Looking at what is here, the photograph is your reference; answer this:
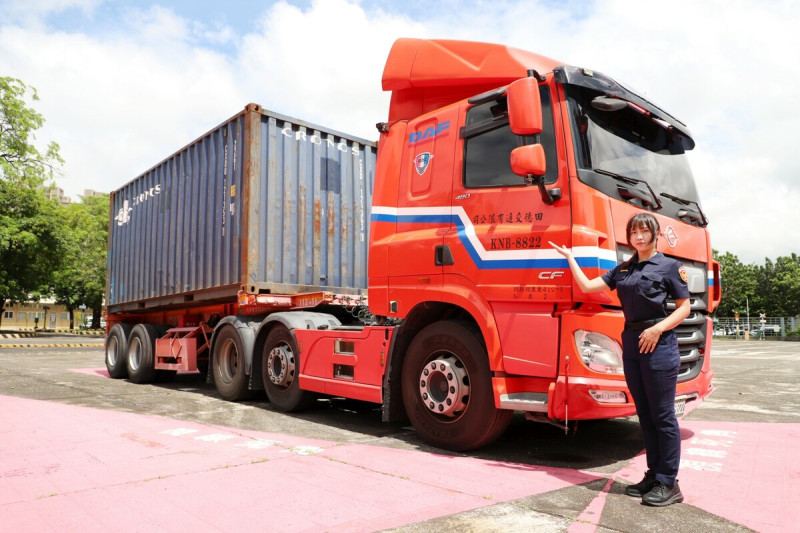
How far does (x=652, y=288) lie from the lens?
→ 356 centimetres

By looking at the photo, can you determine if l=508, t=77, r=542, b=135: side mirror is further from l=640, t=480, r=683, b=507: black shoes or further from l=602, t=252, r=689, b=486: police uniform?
l=640, t=480, r=683, b=507: black shoes

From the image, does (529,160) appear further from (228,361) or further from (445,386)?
(228,361)

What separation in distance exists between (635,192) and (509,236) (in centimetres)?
98

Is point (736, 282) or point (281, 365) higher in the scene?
point (736, 282)

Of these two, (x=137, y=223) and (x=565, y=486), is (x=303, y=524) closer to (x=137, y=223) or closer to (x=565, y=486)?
(x=565, y=486)

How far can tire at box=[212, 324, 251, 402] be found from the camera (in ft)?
24.6

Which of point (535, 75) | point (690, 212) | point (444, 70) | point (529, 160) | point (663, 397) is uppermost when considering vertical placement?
point (444, 70)

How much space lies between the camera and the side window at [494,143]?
14.5ft

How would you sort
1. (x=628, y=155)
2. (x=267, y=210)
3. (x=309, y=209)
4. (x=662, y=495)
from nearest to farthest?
(x=662, y=495)
(x=628, y=155)
(x=267, y=210)
(x=309, y=209)

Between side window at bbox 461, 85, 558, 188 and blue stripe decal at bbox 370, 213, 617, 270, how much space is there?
1.17 ft

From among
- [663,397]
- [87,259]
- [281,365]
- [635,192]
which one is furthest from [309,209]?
[87,259]

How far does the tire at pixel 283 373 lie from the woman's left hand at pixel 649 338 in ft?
13.2

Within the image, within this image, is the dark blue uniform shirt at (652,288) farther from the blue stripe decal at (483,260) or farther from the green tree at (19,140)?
A: the green tree at (19,140)

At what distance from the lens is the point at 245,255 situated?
7441mm
